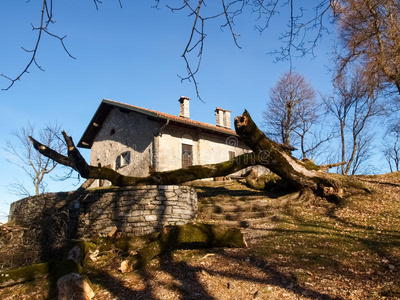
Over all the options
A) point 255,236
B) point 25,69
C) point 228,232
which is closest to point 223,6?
point 25,69

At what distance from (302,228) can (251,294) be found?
3706 millimetres

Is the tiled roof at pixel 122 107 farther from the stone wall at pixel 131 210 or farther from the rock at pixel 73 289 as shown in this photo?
the rock at pixel 73 289

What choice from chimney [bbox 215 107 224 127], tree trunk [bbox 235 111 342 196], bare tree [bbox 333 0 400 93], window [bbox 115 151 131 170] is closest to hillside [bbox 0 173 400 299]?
tree trunk [bbox 235 111 342 196]

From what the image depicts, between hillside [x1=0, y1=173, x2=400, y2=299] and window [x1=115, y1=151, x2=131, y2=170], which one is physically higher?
window [x1=115, y1=151, x2=131, y2=170]

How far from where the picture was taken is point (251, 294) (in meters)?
5.27

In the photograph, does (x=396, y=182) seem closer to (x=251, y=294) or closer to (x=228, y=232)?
(x=228, y=232)

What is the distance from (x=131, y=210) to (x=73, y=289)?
3115 mm

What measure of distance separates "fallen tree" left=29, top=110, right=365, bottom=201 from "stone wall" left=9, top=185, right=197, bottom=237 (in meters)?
0.55

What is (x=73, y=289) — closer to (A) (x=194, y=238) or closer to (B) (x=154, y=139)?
(A) (x=194, y=238)

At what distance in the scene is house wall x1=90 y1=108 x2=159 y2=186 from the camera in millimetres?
16094

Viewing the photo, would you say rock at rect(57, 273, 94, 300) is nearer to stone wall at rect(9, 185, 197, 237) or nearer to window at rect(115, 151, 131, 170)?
stone wall at rect(9, 185, 197, 237)

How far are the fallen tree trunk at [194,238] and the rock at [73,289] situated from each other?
1.58 metres

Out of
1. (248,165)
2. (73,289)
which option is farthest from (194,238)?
(248,165)

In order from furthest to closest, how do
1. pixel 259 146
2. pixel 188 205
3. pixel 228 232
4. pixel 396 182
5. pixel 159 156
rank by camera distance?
pixel 159 156, pixel 396 182, pixel 259 146, pixel 188 205, pixel 228 232
